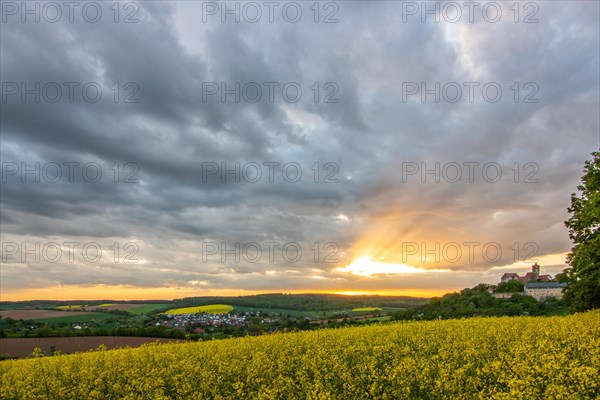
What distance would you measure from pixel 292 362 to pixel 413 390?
13.4ft

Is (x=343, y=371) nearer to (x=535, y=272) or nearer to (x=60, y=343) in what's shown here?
(x=60, y=343)

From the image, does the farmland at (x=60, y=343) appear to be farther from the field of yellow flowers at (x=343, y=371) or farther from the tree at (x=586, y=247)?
the tree at (x=586, y=247)

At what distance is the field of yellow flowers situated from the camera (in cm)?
797

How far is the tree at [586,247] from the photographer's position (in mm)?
28797

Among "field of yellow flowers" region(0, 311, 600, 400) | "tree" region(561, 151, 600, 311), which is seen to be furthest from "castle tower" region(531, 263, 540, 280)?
"field of yellow flowers" region(0, 311, 600, 400)

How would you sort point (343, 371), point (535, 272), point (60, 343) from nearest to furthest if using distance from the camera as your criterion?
1. point (343, 371)
2. point (60, 343)
3. point (535, 272)

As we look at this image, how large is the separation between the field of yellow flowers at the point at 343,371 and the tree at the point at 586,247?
Result: 16.0 meters

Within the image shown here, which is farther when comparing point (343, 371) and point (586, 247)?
point (586, 247)

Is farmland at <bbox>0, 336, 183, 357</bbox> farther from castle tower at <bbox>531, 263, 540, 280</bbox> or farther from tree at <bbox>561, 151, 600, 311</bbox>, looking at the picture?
castle tower at <bbox>531, 263, 540, 280</bbox>

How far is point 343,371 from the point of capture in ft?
31.7

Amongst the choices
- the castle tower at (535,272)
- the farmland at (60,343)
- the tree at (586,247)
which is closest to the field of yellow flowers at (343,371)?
the farmland at (60,343)

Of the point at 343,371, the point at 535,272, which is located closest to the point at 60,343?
the point at 343,371

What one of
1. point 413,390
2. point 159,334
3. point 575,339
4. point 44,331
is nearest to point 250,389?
point 413,390

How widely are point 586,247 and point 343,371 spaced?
91.6ft
